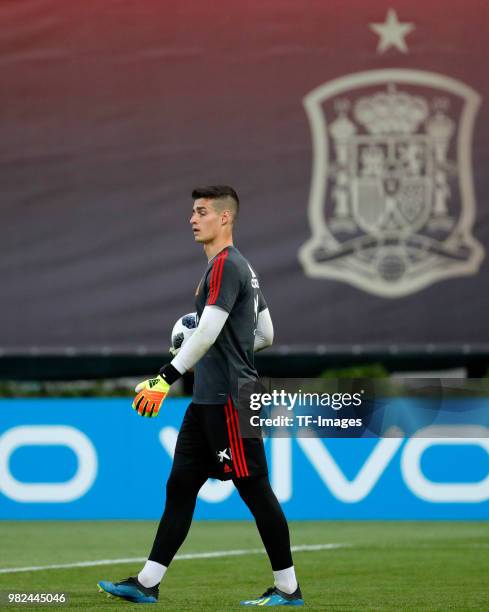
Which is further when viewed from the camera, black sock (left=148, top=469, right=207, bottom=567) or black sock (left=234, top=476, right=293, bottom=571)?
black sock (left=148, top=469, right=207, bottom=567)

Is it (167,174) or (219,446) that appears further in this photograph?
(167,174)

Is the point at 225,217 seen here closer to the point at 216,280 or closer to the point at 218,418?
the point at 216,280

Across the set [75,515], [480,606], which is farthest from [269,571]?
[75,515]

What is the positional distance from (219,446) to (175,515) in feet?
1.20

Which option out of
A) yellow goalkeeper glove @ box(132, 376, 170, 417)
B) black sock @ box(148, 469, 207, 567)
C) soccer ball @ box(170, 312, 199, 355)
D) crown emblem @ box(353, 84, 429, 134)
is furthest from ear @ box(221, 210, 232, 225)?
crown emblem @ box(353, 84, 429, 134)

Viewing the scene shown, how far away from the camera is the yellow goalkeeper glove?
5.49 meters

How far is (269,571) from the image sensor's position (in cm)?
748

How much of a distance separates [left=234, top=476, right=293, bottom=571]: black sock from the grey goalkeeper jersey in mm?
356

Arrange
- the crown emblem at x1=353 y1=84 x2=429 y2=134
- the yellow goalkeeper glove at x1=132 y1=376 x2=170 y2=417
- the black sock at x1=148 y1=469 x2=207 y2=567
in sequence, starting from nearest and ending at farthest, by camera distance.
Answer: the yellow goalkeeper glove at x1=132 y1=376 x2=170 y2=417
the black sock at x1=148 y1=469 x2=207 y2=567
the crown emblem at x1=353 y1=84 x2=429 y2=134

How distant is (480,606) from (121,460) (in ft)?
16.8

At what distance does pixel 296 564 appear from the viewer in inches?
309

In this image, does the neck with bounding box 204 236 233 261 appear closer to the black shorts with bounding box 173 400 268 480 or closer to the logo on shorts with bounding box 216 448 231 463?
the black shorts with bounding box 173 400 268 480

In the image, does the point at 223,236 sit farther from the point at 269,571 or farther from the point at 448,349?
the point at 448,349

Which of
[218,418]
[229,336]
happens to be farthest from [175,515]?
[229,336]
